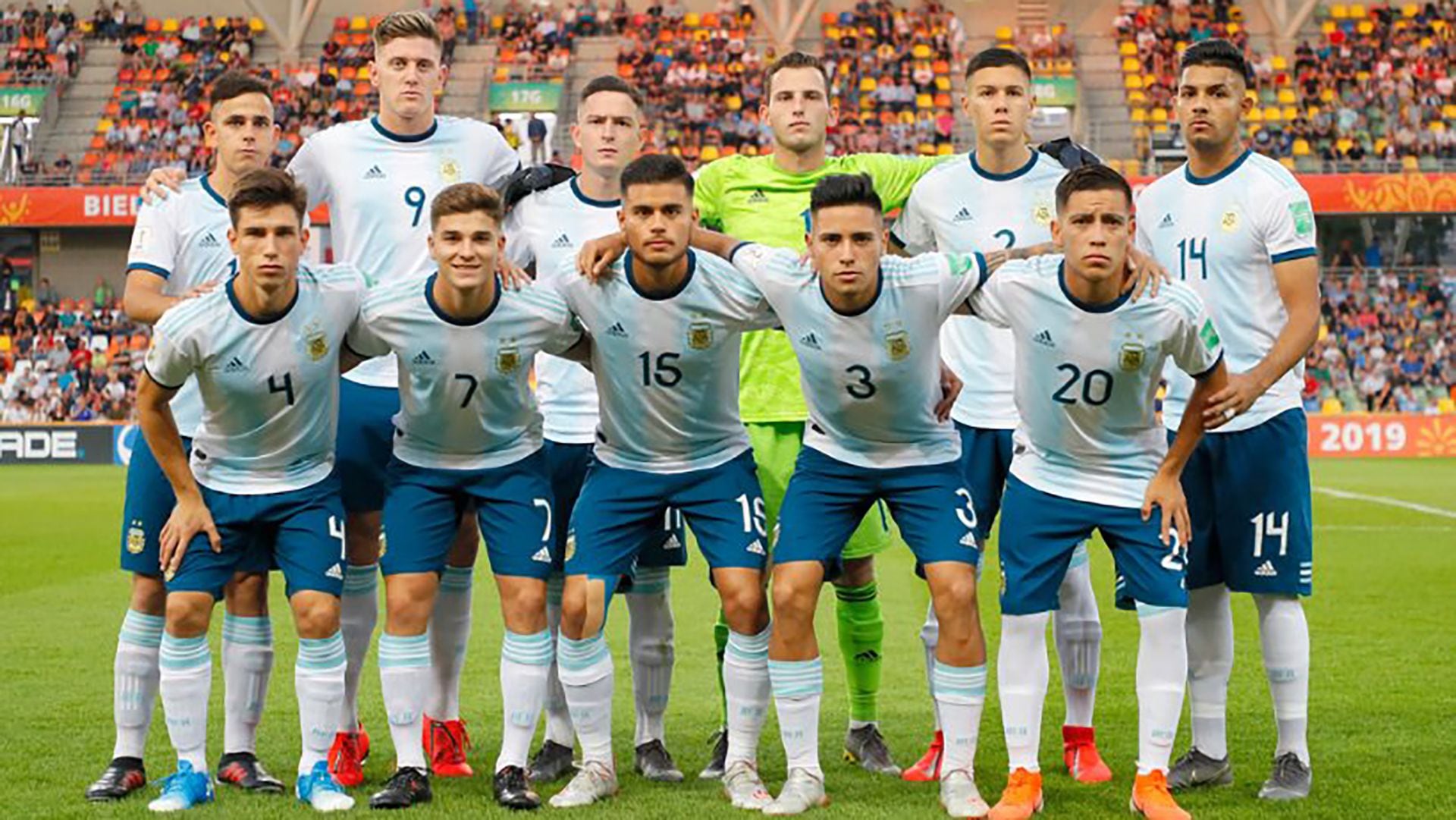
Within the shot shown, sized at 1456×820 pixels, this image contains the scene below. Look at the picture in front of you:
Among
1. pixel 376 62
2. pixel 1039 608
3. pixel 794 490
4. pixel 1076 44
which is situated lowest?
pixel 1039 608

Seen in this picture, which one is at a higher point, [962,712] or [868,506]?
[868,506]

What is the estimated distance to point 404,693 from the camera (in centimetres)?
538

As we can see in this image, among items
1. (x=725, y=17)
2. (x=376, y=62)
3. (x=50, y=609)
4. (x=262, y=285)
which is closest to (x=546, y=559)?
(x=262, y=285)

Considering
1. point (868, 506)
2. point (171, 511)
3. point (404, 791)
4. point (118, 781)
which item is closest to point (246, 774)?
point (118, 781)

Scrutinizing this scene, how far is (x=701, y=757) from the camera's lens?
6176 millimetres

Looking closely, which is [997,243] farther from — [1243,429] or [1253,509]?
[1253,509]

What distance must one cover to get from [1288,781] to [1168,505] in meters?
1.05

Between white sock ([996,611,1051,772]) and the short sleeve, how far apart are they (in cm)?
318

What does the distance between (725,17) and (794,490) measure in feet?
101

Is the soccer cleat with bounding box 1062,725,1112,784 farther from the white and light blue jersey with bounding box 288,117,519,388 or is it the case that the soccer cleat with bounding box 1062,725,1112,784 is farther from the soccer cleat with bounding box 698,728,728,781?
the white and light blue jersey with bounding box 288,117,519,388

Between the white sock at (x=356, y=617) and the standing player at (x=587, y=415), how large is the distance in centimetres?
67

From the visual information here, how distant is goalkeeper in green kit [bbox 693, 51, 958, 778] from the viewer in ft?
19.7

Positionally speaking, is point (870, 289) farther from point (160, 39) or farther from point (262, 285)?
point (160, 39)

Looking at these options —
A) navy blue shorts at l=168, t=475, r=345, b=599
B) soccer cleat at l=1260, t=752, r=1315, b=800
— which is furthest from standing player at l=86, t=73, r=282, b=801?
soccer cleat at l=1260, t=752, r=1315, b=800
